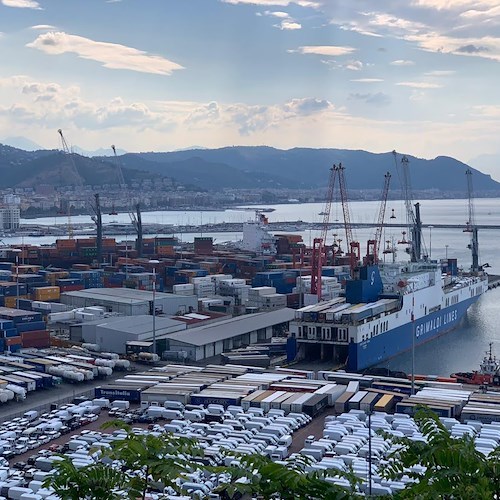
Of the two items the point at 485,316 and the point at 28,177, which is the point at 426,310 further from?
the point at 28,177

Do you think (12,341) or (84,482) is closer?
(84,482)

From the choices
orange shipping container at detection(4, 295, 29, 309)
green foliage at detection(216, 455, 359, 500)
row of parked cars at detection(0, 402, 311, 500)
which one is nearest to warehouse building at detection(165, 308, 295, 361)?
row of parked cars at detection(0, 402, 311, 500)

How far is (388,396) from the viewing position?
23.2ft

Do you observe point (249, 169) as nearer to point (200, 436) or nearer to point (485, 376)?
point (485, 376)

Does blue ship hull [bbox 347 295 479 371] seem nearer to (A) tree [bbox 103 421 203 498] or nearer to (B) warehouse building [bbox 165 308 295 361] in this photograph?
(B) warehouse building [bbox 165 308 295 361]

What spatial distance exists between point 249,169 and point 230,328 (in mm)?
89656

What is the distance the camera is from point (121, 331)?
1017 cm

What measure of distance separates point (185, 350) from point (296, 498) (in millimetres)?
8212

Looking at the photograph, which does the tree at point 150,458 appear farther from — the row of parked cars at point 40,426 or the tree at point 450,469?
the row of parked cars at point 40,426

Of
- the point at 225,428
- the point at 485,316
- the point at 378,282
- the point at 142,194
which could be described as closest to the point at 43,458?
the point at 225,428

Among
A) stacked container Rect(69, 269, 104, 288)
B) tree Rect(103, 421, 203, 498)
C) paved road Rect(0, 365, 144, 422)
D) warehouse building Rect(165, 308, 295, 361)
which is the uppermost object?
tree Rect(103, 421, 203, 498)

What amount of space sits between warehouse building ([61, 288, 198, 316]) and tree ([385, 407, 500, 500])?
10.6 meters

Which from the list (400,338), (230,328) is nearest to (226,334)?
(230,328)

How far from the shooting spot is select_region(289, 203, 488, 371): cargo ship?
9273mm
